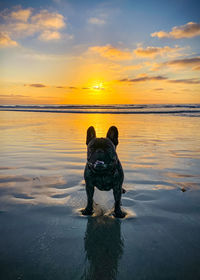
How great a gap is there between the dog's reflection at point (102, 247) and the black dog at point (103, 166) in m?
0.23

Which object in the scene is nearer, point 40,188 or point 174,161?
point 40,188

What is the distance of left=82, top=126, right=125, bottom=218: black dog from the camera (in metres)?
2.40

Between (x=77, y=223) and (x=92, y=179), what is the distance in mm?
708

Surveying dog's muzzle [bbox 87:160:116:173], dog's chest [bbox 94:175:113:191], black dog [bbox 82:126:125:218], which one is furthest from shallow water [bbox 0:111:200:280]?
dog's muzzle [bbox 87:160:116:173]

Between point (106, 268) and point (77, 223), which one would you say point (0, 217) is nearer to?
point (77, 223)

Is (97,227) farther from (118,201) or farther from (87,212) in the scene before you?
(118,201)

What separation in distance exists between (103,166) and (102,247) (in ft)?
3.22

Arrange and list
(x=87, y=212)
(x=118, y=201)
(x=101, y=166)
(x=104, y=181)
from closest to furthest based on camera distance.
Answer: (x=101, y=166)
(x=104, y=181)
(x=118, y=201)
(x=87, y=212)

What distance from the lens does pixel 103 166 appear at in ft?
7.74

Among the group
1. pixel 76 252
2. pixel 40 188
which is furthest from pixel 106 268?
pixel 40 188

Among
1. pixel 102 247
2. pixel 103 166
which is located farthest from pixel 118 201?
pixel 103 166

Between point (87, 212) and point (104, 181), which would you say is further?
point (87, 212)

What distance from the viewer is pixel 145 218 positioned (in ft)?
10.1

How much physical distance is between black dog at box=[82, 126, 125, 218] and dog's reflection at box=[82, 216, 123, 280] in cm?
23
